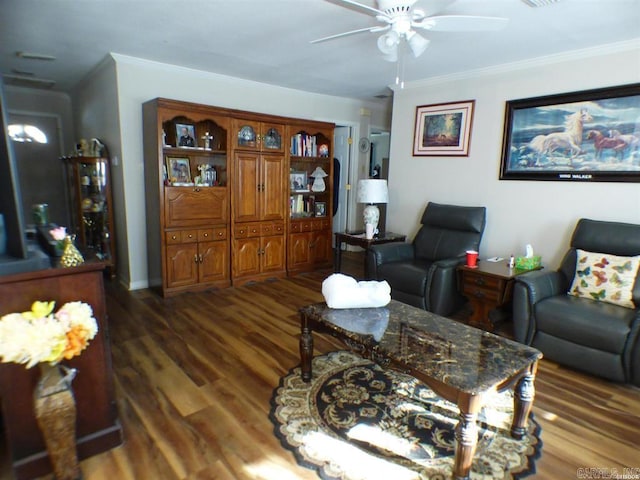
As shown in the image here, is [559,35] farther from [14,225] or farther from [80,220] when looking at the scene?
[80,220]

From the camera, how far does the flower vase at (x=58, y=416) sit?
144 cm

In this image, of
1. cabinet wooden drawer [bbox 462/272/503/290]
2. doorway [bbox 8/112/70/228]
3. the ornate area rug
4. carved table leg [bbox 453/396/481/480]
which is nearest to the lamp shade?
cabinet wooden drawer [bbox 462/272/503/290]

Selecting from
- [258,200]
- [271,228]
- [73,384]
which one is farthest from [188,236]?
[73,384]

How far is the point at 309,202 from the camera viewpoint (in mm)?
5090

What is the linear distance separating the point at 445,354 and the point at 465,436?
37cm

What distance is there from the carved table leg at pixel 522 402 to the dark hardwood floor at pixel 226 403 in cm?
14

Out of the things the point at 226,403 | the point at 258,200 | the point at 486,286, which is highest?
the point at 258,200

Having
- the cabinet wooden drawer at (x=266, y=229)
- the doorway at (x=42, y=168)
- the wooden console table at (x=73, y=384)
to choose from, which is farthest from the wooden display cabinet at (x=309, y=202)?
the doorway at (x=42, y=168)

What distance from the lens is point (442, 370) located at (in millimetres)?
1615

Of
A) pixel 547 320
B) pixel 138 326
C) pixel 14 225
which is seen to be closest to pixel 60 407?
pixel 14 225

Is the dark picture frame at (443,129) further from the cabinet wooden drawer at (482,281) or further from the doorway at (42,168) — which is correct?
the doorway at (42,168)

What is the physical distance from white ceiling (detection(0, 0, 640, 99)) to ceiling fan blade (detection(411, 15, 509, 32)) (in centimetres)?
8

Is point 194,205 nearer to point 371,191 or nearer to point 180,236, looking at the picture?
point 180,236

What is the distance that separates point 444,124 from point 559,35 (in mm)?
1410
